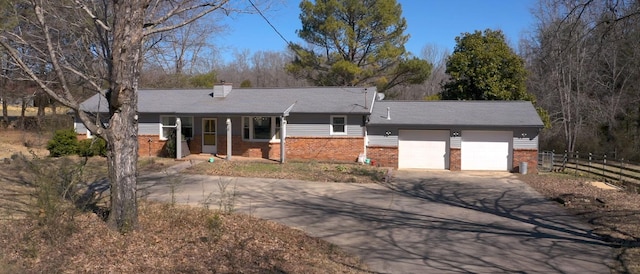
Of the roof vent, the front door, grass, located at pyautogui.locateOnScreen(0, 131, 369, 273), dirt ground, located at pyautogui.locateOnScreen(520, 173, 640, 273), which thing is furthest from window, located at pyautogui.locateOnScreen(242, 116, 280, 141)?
grass, located at pyautogui.locateOnScreen(0, 131, 369, 273)

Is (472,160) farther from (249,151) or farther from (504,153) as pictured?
(249,151)

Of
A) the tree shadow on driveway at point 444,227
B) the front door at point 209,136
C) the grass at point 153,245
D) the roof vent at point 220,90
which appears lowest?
the tree shadow on driveway at point 444,227

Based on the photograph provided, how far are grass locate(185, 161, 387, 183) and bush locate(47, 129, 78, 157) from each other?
737cm

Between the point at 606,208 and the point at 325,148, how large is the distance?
13.3m

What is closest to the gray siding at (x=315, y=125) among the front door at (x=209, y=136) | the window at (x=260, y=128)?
the window at (x=260, y=128)

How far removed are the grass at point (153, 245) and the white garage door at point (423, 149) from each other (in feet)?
49.3

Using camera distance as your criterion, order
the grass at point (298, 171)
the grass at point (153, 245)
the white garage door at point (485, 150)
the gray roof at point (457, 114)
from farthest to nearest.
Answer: the white garage door at point (485, 150) < the gray roof at point (457, 114) < the grass at point (298, 171) < the grass at point (153, 245)

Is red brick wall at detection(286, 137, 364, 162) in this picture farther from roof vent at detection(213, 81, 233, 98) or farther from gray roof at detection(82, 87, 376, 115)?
roof vent at detection(213, 81, 233, 98)

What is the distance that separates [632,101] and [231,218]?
3352 cm

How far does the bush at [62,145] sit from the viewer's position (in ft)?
79.7

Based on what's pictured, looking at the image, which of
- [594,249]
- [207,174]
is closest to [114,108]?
[594,249]

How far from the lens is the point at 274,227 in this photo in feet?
33.0

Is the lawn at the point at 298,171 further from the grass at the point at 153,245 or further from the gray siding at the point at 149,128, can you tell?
the grass at the point at 153,245

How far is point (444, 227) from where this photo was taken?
11094 mm
